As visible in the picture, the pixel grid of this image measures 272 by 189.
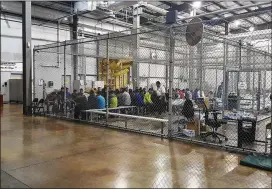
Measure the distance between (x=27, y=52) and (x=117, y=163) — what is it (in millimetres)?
8027

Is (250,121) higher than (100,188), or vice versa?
(250,121)

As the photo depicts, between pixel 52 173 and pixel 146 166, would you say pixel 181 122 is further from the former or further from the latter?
pixel 52 173

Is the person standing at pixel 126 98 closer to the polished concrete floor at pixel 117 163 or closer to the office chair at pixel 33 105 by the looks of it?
the office chair at pixel 33 105

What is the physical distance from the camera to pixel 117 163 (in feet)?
15.4

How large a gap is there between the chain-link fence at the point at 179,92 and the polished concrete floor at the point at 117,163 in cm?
98

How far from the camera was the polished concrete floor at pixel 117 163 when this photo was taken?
12.5ft

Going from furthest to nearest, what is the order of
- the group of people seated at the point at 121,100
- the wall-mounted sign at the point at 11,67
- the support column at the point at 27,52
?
the wall-mounted sign at the point at 11,67, the support column at the point at 27,52, the group of people seated at the point at 121,100

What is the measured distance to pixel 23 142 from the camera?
6172 millimetres

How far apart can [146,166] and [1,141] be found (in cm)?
274

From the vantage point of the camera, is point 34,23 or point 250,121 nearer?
point 250,121

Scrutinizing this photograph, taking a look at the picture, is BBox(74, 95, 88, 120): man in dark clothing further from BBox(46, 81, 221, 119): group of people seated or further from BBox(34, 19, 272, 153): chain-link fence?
BBox(46, 81, 221, 119): group of people seated

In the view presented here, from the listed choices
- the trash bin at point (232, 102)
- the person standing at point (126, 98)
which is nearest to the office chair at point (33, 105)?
the person standing at point (126, 98)

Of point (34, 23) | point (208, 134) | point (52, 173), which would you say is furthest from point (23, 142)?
point (34, 23)

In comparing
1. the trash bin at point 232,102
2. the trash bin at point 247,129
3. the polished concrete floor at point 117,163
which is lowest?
the polished concrete floor at point 117,163
